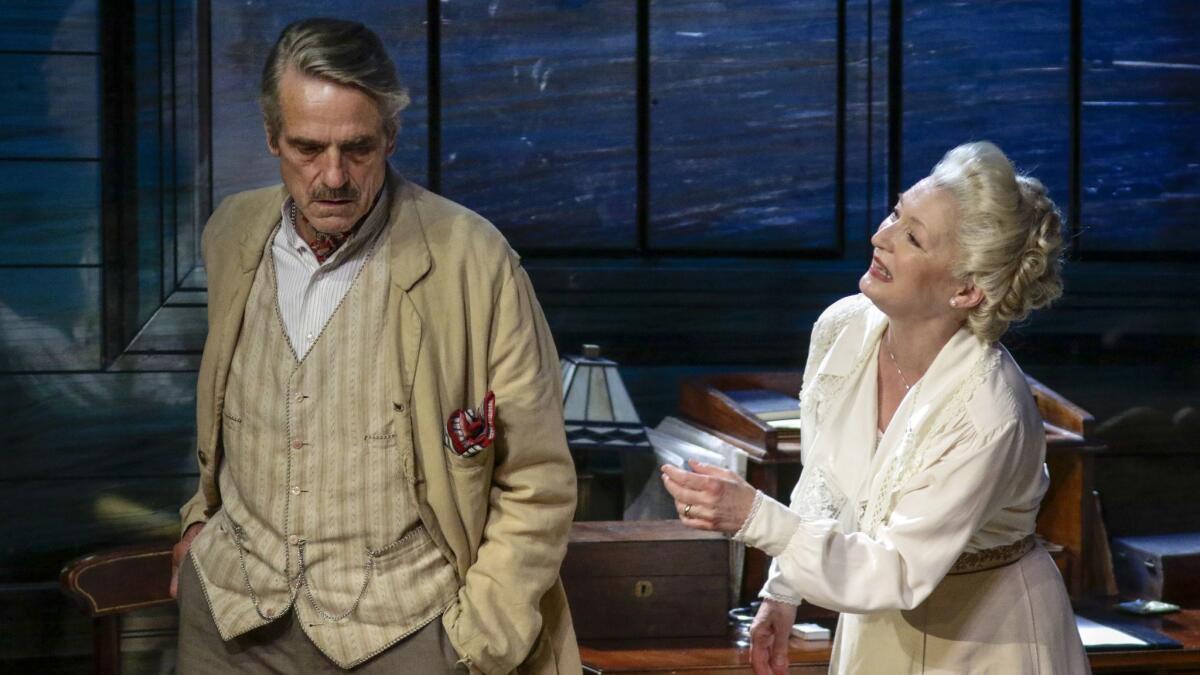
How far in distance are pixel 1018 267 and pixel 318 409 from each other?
134cm

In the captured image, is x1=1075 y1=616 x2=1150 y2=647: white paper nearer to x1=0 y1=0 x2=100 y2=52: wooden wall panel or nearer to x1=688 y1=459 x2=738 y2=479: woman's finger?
x1=688 y1=459 x2=738 y2=479: woman's finger

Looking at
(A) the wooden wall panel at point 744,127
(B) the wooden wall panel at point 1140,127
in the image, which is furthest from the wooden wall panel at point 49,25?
(B) the wooden wall panel at point 1140,127

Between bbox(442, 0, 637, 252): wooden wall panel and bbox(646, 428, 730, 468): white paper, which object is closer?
bbox(646, 428, 730, 468): white paper

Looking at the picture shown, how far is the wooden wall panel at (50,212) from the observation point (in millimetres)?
4355

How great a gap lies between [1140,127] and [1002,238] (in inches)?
92.1

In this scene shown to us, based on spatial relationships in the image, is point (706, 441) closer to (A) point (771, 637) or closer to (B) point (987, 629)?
(A) point (771, 637)

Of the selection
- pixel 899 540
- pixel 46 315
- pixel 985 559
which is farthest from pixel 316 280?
pixel 46 315

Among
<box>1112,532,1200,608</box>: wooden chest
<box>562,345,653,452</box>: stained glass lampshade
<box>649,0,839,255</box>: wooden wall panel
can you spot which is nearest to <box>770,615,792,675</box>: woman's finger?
<box>562,345,653,452</box>: stained glass lampshade

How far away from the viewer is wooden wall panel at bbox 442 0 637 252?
4609 mm

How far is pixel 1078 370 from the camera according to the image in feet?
16.2

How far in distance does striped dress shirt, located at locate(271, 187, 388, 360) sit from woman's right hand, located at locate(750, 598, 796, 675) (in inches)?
46.2

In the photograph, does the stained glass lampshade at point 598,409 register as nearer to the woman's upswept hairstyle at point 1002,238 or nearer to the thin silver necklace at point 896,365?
the thin silver necklace at point 896,365

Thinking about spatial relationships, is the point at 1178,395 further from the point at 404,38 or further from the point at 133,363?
the point at 133,363

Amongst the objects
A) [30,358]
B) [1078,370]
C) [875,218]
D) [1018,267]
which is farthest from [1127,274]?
[30,358]
